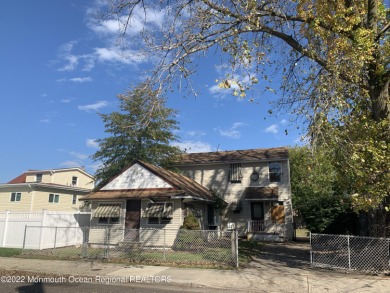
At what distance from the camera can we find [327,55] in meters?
11.2

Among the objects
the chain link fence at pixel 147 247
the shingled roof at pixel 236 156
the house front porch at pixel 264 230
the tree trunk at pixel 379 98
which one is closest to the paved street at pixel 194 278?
the chain link fence at pixel 147 247

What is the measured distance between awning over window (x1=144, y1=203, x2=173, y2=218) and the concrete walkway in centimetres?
538

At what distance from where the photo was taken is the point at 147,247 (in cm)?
1708

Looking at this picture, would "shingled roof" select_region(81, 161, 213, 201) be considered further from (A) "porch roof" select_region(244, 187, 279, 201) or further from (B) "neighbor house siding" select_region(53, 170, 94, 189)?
(B) "neighbor house siding" select_region(53, 170, 94, 189)

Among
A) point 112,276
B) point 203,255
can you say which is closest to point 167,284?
point 112,276

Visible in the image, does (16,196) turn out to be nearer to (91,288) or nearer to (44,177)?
(44,177)

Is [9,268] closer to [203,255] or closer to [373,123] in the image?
[203,255]

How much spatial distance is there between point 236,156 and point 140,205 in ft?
35.2

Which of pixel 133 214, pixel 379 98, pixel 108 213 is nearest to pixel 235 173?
pixel 133 214

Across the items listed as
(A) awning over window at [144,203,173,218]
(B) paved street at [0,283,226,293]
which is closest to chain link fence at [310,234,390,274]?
(B) paved street at [0,283,226,293]

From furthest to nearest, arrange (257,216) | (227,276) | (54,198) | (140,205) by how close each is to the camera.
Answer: (54,198), (257,216), (140,205), (227,276)

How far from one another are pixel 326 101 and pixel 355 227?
35.8 ft

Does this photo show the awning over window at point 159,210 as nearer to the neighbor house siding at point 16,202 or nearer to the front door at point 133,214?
the front door at point 133,214

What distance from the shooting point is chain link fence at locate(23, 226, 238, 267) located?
12505 mm
